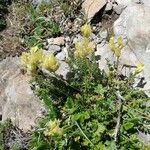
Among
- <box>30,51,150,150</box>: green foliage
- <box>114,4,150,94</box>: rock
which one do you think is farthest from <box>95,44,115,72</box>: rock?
<box>30,51,150,150</box>: green foliage

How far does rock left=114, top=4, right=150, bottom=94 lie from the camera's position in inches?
228

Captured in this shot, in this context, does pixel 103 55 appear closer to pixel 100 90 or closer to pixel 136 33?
pixel 136 33

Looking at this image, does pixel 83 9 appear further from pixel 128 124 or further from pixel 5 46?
pixel 128 124

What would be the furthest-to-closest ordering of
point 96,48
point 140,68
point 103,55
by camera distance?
point 96,48 < point 103,55 < point 140,68

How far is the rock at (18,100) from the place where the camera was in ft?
19.5

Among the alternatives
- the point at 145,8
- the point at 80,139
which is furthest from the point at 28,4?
the point at 80,139

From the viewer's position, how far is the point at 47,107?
557cm

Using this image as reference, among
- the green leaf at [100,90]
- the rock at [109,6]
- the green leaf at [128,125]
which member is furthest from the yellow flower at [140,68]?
the rock at [109,6]

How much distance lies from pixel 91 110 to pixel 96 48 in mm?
1250

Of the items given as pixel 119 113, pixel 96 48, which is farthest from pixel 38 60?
pixel 96 48

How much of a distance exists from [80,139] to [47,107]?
635 mm

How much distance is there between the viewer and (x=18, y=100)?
6090 mm

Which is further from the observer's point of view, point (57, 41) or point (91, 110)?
point (57, 41)

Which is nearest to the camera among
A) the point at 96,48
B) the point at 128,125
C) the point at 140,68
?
the point at 128,125
